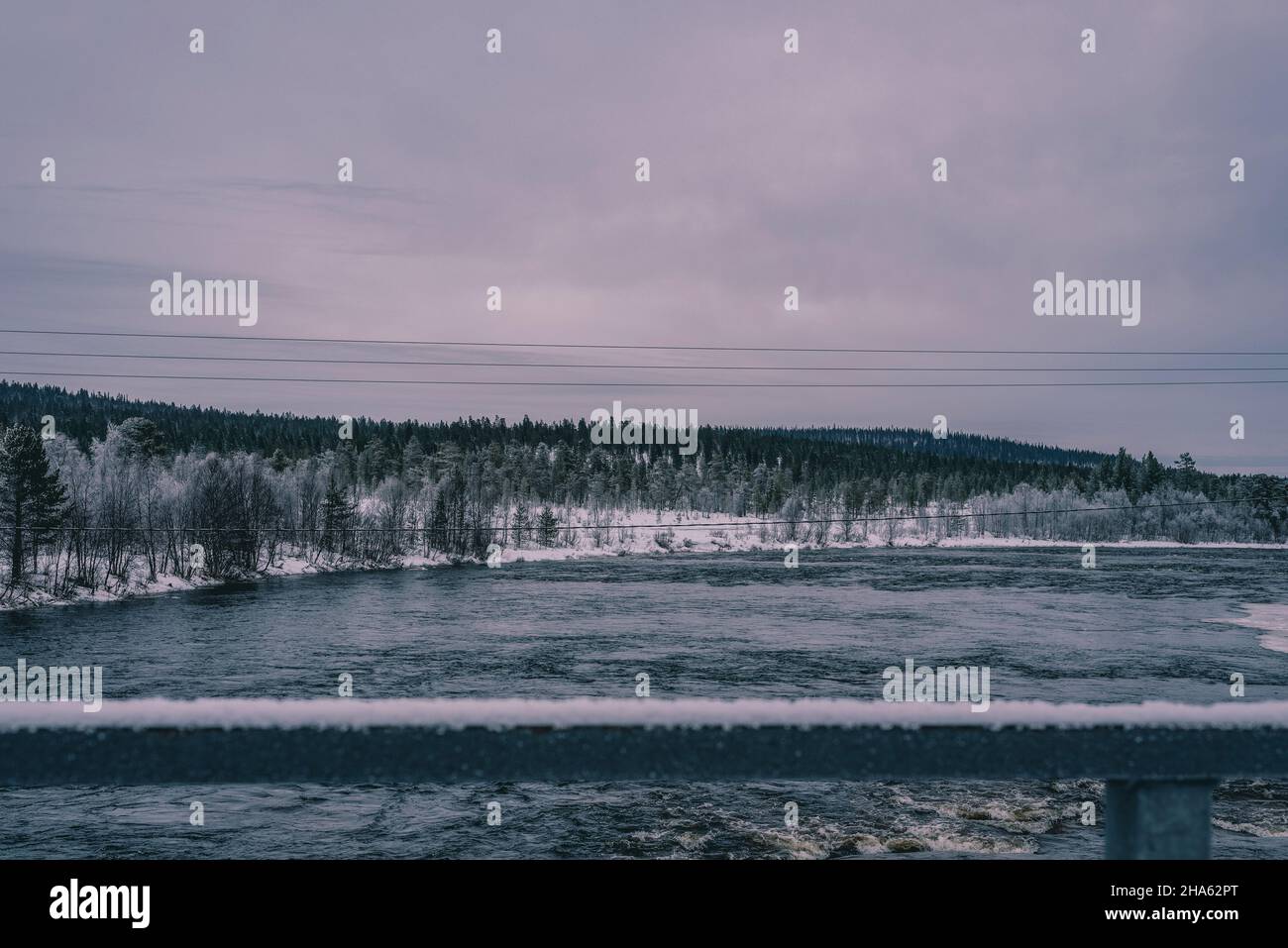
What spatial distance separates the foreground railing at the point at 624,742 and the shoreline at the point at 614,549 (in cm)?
5358

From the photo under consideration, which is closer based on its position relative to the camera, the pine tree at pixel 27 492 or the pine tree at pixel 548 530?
the pine tree at pixel 27 492

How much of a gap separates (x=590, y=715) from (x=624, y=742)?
0.22ft

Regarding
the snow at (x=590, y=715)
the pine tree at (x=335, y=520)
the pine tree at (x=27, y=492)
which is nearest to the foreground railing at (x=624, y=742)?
the snow at (x=590, y=715)

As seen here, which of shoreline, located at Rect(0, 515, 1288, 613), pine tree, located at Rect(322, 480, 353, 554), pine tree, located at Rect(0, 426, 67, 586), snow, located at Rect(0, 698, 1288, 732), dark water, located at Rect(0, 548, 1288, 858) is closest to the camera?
snow, located at Rect(0, 698, 1288, 732)

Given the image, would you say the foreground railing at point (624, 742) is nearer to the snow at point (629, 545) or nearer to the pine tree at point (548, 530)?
the snow at point (629, 545)

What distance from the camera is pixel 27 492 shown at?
57.9 meters

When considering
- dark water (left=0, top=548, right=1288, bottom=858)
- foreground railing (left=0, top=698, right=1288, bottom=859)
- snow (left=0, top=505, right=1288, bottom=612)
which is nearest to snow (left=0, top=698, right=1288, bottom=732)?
foreground railing (left=0, top=698, right=1288, bottom=859)

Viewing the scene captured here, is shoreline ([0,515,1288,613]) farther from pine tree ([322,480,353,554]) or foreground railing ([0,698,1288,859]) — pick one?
foreground railing ([0,698,1288,859])

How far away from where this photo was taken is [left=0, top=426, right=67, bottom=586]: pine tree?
188 ft

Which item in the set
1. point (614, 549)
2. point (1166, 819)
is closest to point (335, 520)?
point (614, 549)

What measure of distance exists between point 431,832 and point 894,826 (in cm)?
637

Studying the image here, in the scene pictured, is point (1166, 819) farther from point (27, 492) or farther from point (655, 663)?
point (27, 492)

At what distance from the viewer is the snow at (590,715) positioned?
4.86 ft

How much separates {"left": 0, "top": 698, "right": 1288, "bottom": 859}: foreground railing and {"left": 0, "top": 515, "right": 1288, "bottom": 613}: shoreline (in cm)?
5358
